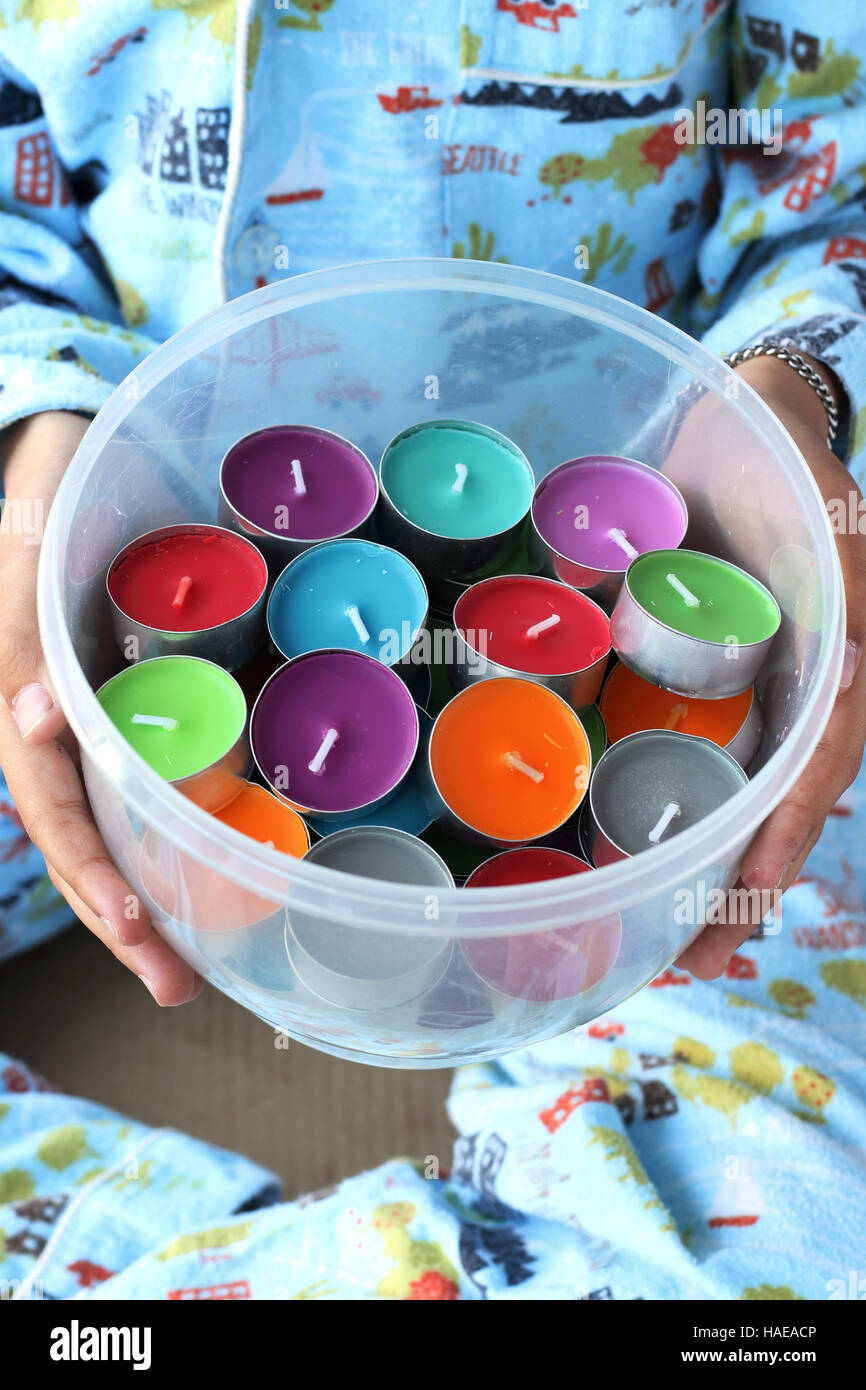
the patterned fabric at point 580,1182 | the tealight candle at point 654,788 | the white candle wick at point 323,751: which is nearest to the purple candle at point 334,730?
the white candle wick at point 323,751

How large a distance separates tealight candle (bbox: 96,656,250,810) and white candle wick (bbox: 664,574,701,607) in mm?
247

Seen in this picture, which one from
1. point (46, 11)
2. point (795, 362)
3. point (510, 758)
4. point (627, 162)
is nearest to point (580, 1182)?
point (510, 758)

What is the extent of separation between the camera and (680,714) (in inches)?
25.7

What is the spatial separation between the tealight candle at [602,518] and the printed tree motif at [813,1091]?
0.37 m

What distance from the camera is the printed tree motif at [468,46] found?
0.71 meters

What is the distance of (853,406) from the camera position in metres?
0.80

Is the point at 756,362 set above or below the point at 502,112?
below

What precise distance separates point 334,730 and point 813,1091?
0.44m

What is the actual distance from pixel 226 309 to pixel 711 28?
16.5 inches

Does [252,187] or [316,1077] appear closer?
[252,187]

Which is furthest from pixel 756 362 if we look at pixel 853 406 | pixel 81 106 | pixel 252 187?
pixel 81 106

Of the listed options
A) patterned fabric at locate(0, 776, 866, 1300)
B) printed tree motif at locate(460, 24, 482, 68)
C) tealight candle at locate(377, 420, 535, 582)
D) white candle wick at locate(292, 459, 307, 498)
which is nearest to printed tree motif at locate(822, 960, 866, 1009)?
patterned fabric at locate(0, 776, 866, 1300)

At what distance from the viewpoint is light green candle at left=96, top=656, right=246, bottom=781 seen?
0.58m
